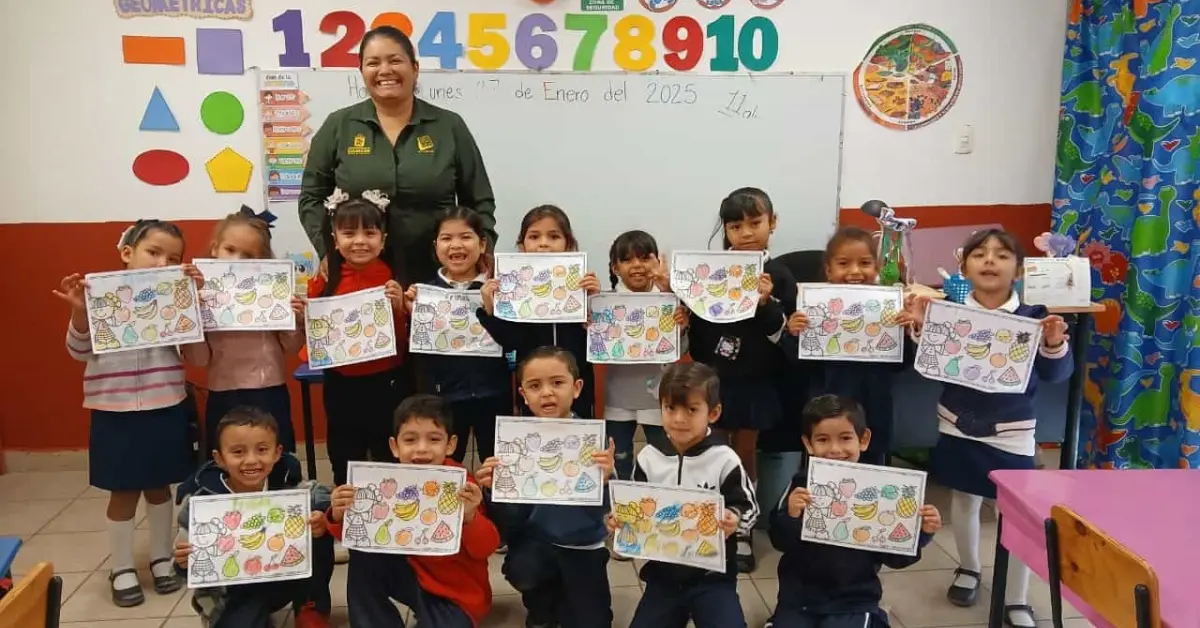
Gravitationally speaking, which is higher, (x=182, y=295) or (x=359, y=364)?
(x=182, y=295)

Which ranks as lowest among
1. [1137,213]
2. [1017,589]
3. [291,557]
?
[1017,589]

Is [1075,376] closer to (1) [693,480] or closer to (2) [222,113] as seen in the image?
(1) [693,480]

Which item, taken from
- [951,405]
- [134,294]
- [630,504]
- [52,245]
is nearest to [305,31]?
[52,245]

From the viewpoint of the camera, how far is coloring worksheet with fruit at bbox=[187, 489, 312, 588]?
7.04ft

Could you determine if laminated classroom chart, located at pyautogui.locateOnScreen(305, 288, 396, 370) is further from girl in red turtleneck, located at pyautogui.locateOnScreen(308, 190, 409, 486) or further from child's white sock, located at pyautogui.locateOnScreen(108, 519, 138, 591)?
child's white sock, located at pyautogui.locateOnScreen(108, 519, 138, 591)

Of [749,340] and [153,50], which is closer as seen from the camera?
[749,340]

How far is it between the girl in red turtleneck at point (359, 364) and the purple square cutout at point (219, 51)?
1.44 m

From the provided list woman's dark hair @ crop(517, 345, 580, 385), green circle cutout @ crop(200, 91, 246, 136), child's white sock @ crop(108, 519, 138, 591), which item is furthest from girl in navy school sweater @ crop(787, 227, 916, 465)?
green circle cutout @ crop(200, 91, 246, 136)

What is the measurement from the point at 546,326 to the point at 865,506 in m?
1.13

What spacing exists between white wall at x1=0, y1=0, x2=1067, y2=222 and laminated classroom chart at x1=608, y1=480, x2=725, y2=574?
2342 mm

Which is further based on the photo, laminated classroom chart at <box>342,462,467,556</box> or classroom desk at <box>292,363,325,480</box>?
classroom desk at <box>292,363,325,480</box>

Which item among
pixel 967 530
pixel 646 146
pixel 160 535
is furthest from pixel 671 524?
pixel 646 146

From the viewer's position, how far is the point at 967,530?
2762mm

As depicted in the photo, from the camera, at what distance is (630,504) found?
2.19m
